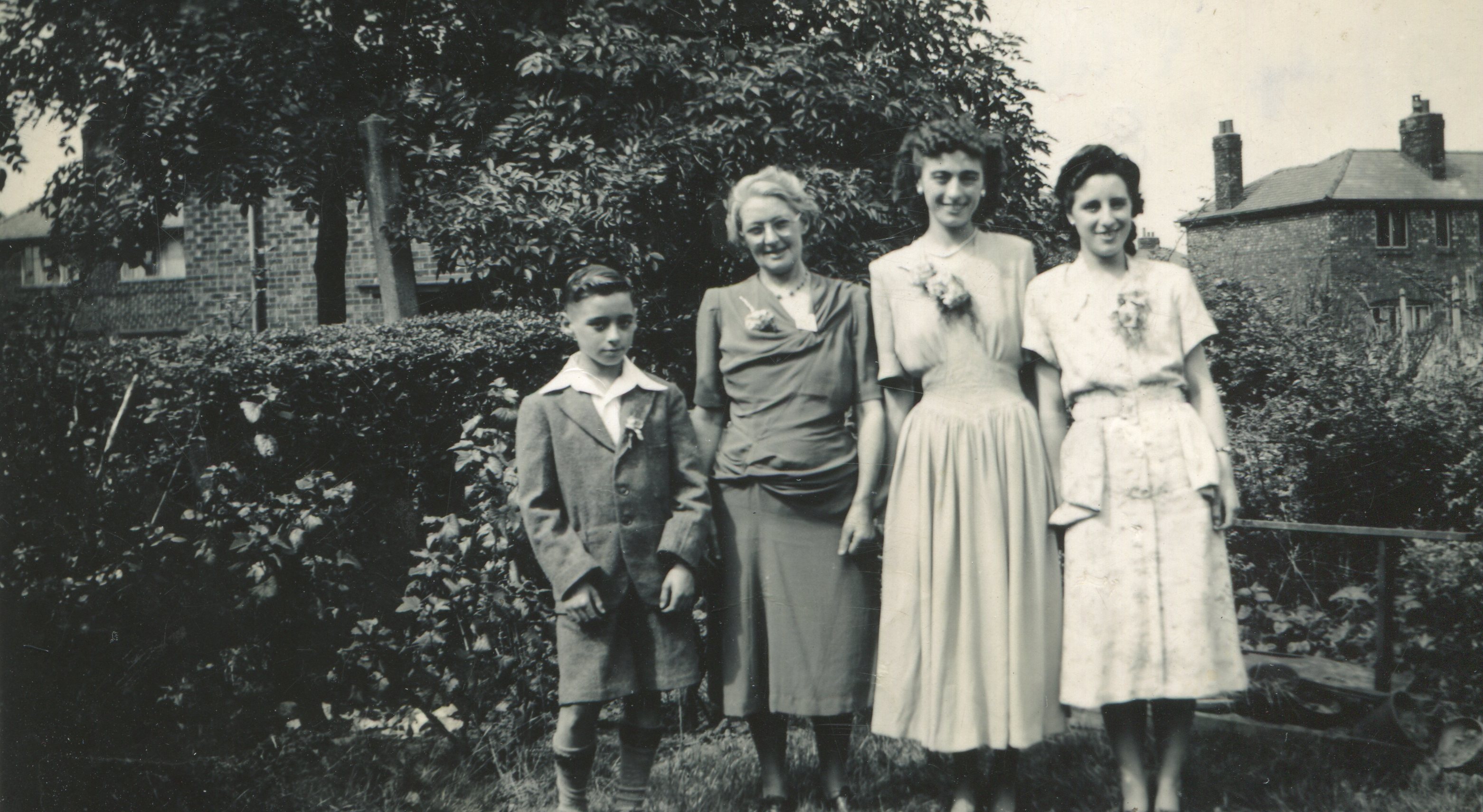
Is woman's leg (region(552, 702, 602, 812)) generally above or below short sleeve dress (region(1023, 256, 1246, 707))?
below

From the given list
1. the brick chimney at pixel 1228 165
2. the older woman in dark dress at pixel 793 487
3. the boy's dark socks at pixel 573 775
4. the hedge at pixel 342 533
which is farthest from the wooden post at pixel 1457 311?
the boy's dark socks at pixel 573 775

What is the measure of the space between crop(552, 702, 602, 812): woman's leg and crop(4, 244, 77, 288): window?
6.48 feet

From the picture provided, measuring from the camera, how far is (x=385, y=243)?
6789 millimetres

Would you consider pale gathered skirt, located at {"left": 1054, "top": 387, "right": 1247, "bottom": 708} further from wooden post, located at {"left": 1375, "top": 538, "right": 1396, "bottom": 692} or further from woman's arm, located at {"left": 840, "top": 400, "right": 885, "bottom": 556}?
wooden post, located at {"left": 1375, "top": 538, "right": 1396, "bottom": 692}

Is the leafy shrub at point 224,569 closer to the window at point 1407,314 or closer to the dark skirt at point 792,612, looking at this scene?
the dark skirt at point 792,612

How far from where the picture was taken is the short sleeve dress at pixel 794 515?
296 centimetres

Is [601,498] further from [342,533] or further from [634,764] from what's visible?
[342,533]

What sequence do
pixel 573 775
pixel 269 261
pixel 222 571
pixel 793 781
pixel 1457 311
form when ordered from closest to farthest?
pixel 573 775 < pixel 222 571 < pixel 793 781 < pixel 1457 311 < pixel 269 261

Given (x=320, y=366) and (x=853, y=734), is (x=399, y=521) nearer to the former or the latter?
(x=320, y=366)

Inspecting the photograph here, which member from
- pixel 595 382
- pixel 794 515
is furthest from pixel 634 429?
pixel 794 515

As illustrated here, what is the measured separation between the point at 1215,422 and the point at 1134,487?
0.96 feet

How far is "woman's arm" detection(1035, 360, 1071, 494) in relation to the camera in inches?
116

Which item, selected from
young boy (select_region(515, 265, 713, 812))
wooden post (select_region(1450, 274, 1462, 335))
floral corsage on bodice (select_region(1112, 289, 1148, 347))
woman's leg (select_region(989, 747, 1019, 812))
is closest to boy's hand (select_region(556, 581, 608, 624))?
young boy (select_region(515, 265, 713, 812))

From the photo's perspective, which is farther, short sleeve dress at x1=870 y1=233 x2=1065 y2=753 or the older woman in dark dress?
the older woman in dark dress
